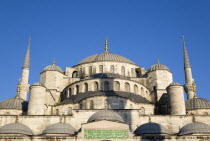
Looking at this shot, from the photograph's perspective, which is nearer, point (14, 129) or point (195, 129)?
point (195, 129)

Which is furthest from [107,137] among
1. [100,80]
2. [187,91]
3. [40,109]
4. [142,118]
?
[187,91]

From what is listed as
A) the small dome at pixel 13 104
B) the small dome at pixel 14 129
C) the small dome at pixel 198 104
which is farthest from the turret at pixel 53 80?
the small dome at pixel 198 104

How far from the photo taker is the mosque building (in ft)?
61.6

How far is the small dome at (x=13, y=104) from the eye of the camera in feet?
83.1

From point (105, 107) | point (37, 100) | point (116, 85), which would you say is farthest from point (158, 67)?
point (37, 100)

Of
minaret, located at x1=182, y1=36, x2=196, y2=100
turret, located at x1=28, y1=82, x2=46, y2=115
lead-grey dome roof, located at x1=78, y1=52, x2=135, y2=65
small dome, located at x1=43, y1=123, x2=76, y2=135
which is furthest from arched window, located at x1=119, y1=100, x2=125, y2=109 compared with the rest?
lead-grey dome roof, located at x1=78, y1=52, x2=135, y2=65

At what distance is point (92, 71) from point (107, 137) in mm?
14702

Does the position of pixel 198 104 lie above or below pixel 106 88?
below

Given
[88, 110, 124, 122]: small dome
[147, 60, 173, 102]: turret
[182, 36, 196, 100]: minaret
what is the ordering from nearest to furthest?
[88, 110, 124, 122]: small dome
[147, 60, 173, 102]: turret
[182, 36, 196, 100]: minaret

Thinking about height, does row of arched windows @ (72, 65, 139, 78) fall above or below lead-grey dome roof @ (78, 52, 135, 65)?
below

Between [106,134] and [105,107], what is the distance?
364 centimetres

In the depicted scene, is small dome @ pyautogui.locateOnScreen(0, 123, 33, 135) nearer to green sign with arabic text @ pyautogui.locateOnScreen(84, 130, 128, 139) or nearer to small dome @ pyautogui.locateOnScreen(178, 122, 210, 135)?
green sign with arabic text @ pyautogui.locateOnScreen(84, 130, 128, 139)

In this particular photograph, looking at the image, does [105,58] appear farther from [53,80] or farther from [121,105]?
[121,105]

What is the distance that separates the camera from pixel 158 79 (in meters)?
30.1
